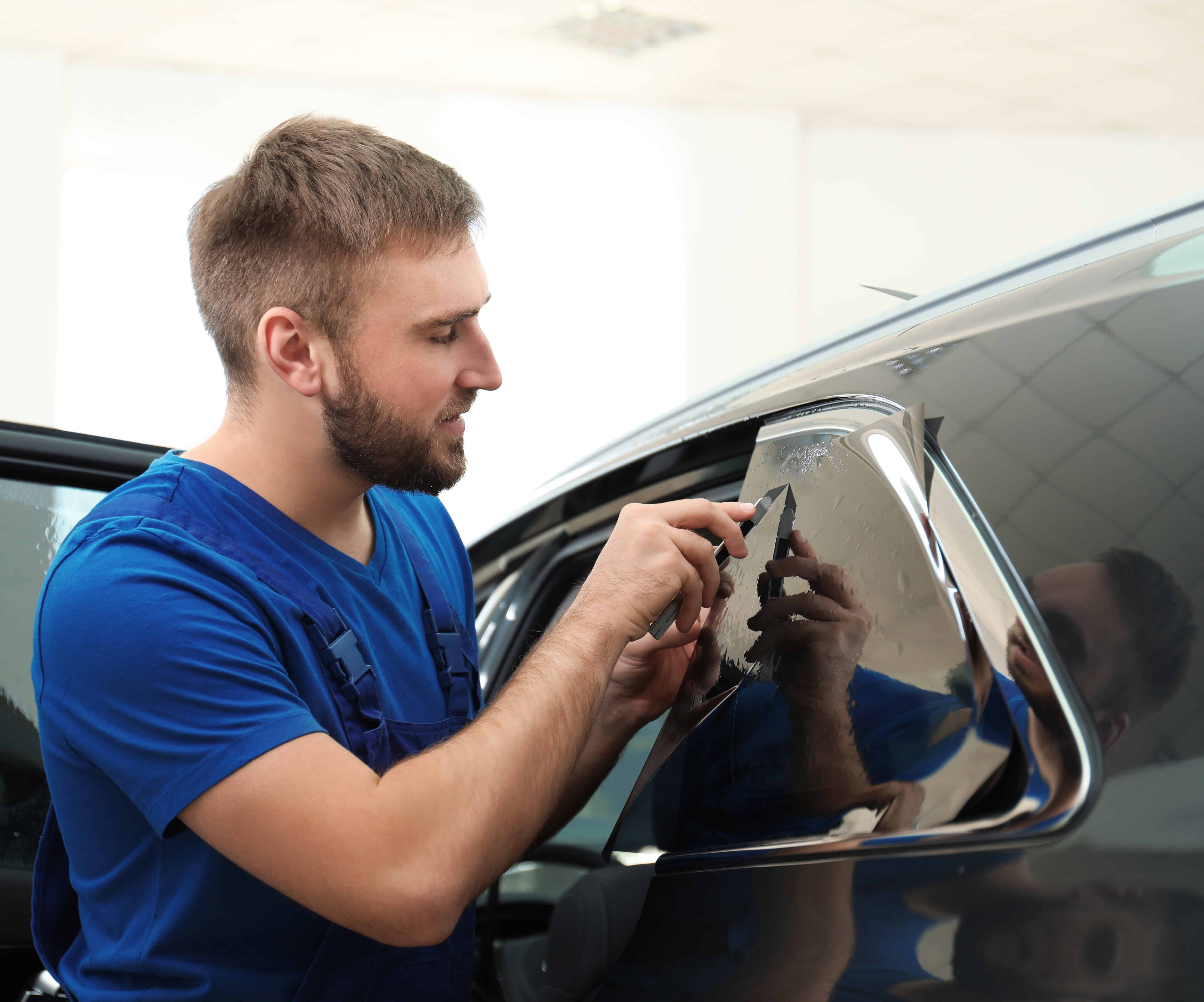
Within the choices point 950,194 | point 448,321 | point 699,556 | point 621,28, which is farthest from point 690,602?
point 950,194

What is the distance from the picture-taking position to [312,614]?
1.13m

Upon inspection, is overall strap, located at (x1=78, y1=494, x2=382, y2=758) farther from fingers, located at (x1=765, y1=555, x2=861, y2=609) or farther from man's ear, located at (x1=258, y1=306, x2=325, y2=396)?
fingers, located at (x1=765, y1=555, x2=861, y2=609)

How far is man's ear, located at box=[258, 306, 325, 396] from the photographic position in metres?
1.21

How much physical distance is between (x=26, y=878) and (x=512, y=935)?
661 millimetres

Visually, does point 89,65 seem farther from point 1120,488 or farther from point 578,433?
point 1120,488

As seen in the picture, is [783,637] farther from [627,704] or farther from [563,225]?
[563,225]

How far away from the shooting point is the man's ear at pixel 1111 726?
26.8 inches

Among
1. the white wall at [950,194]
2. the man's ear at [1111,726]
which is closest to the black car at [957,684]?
the man's ear at [1111,726]

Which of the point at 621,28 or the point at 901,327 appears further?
the point at 621,28

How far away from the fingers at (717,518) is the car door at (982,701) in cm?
7

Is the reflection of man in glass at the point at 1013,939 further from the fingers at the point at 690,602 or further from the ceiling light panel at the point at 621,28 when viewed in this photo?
the ceiling light panel at the point at 621,28

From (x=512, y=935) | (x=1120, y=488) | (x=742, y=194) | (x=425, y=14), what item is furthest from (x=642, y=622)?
(x=742, y=194)

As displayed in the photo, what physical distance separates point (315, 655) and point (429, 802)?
223mm

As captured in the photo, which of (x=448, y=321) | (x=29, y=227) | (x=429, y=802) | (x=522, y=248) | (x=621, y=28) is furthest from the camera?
(x=522, y=248)
